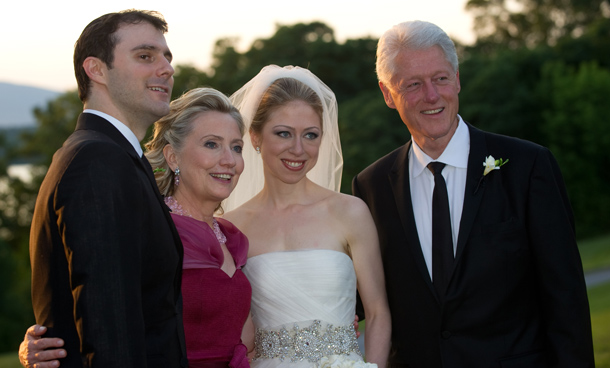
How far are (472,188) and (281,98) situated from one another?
5.03ft

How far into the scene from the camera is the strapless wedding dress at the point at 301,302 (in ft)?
15.9

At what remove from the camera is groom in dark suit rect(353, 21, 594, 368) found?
4305 mm

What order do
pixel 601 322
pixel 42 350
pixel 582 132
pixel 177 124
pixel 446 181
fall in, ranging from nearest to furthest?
pixel 42 350 < pixel 177 124 < pixel 446 181 < pixel 601 322 < pixel 582 132

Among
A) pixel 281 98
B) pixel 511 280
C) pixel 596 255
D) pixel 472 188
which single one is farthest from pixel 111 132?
pixel 596 255

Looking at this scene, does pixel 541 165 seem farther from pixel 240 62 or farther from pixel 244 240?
pixel 240 62

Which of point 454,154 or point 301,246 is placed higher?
point 454,154

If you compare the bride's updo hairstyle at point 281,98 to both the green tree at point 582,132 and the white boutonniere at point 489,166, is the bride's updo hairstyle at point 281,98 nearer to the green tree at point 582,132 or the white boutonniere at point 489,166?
the white boutonniere at point 489,166

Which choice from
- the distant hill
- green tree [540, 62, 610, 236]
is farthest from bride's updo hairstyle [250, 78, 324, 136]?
the distant hill

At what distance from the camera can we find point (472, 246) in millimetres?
4375

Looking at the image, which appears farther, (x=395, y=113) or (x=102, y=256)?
(x=395, y=113)

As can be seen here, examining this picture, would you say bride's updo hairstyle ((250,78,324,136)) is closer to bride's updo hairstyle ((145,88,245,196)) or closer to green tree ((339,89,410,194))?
bride's updo hairstyle ((145,88,245,196))

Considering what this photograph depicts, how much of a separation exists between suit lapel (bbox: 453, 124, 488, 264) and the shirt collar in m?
0.07

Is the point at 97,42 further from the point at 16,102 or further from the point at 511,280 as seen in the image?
the point at 16,102

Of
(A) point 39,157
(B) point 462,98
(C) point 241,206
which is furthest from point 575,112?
(C) point 241,206
